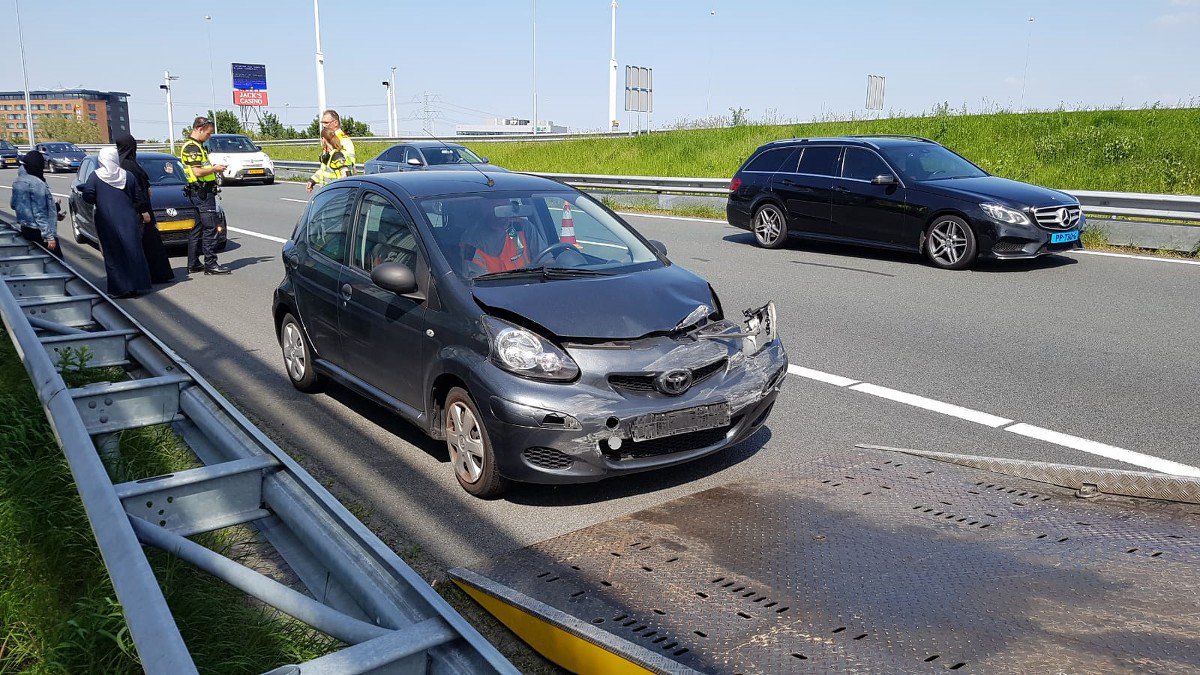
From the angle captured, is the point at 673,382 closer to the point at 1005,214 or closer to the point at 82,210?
the point at 1005,214

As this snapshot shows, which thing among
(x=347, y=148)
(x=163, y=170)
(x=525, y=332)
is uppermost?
(x=347, y=148)

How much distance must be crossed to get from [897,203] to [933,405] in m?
6.79

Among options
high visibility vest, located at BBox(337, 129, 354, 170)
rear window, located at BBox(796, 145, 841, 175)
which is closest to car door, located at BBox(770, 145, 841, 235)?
rear window, located at BBox(796, 145, 841, 175)

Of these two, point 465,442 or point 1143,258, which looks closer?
point 465,442

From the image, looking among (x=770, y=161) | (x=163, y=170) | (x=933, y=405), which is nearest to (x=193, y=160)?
(x=163, y=170)

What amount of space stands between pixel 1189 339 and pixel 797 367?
3.53 metres

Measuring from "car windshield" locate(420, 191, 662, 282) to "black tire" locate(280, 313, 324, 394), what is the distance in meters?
1.70

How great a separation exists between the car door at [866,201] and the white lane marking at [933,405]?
6.34 meters

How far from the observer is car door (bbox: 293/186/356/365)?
19.9 ft

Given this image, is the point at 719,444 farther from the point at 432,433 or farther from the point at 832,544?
the point at 432,433

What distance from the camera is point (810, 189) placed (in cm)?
1356

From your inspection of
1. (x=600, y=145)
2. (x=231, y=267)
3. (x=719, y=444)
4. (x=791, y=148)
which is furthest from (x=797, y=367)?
(x=600, y=145)

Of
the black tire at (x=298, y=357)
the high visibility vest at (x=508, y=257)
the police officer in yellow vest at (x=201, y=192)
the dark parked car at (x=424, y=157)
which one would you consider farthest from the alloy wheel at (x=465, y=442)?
the dark parked car at (x=424, y=157)

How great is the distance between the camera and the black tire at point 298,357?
6.61m
